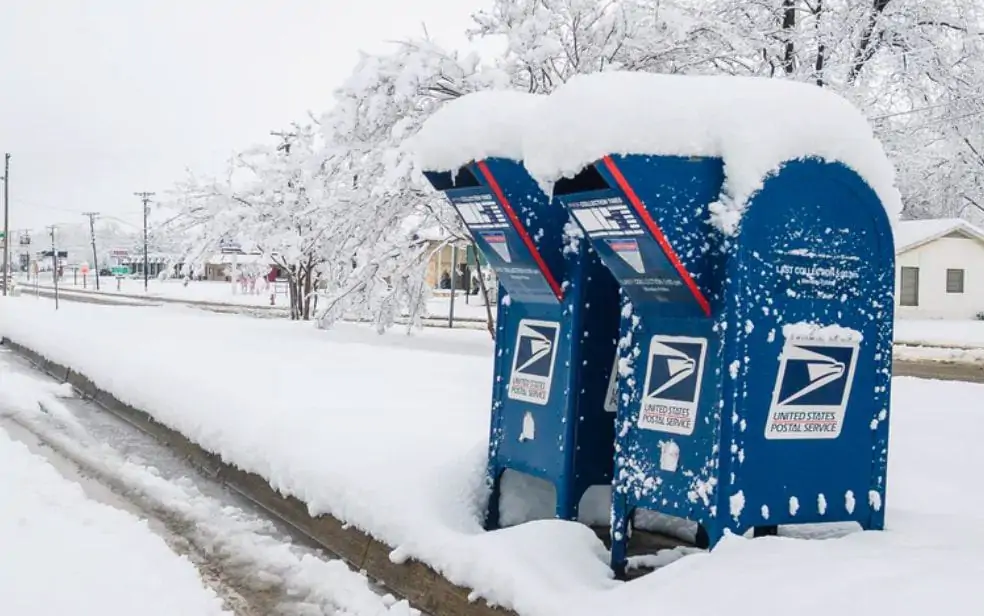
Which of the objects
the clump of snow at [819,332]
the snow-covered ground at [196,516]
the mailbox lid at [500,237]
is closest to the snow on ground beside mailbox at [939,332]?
the snow-covered ground at [196,516]

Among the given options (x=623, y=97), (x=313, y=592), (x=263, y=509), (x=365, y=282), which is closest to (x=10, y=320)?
(x=365, y=282)

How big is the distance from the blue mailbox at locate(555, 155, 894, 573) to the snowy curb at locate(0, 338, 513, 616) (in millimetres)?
821

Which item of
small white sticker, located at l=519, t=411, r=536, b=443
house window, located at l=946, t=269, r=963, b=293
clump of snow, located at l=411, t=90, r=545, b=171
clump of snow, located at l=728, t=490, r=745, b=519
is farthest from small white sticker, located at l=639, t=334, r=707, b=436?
house window, located at l=946, t=269, r=963, b=293

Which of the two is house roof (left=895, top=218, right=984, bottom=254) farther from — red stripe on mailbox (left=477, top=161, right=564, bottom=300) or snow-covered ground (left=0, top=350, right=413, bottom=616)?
red stripe on mailbox (left=477, top=161, right=564, bottom=300)

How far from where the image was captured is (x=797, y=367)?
4641 millimetres

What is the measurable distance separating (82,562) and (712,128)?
4.02m

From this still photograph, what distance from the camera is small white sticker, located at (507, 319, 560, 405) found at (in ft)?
18.0

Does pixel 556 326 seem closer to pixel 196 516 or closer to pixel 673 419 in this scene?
pixel 673 419

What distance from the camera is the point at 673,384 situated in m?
4.70

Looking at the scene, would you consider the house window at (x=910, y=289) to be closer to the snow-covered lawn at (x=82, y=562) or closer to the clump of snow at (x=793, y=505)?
the snow-covered lawn at (x=82, y=562)

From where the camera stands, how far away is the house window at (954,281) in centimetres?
3956

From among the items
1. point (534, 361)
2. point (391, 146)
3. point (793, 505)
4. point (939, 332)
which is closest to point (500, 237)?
point (534, 361)

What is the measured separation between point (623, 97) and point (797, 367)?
140cm

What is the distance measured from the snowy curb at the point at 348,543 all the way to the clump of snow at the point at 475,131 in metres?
2.10
